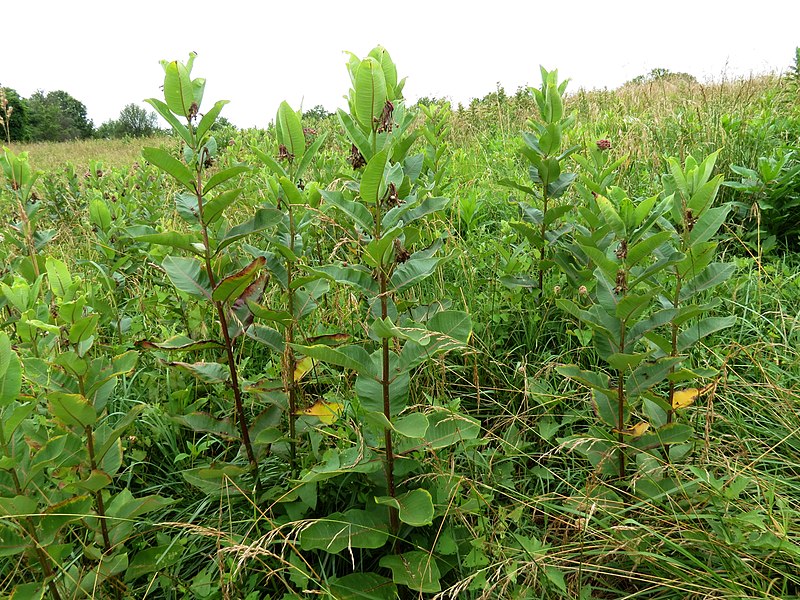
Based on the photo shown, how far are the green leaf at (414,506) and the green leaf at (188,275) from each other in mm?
926

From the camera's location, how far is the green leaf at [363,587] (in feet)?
5.64

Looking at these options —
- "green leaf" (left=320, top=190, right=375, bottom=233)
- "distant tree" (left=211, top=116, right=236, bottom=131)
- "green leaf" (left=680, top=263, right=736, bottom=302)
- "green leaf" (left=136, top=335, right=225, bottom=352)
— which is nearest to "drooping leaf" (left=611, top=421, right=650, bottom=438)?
"green leaf" (left=680, top=263, right=736, bottom=302)

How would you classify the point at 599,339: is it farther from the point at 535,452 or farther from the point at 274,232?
the point at 274,232

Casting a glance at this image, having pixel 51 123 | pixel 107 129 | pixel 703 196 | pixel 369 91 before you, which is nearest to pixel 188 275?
pixel 369 91

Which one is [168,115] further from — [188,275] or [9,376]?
[9,376]

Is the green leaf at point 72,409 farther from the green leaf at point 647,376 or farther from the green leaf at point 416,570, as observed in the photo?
the green leaf at point 647,376

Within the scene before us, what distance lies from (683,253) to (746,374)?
1.07 m

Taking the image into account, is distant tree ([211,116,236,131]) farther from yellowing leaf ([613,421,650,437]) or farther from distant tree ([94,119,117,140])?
distant tree ([94,119,117,140])

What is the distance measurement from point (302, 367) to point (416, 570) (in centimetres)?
83

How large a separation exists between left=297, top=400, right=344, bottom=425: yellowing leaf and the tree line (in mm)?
26180

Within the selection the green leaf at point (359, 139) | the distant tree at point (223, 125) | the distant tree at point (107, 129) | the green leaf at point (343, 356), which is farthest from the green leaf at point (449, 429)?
the distant tree at point (107, 129)

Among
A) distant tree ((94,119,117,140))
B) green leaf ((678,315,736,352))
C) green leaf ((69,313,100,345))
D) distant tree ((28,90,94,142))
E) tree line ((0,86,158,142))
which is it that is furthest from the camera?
distant tree ((94,119,117,140))

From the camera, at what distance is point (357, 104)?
1590 millimetres

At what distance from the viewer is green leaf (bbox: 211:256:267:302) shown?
178 cm
